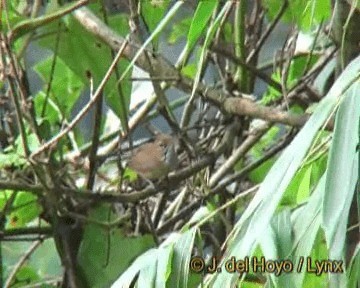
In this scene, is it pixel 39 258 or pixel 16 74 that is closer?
pixel 16 74

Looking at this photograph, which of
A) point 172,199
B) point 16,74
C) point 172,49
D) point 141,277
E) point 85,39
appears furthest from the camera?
point 172,49

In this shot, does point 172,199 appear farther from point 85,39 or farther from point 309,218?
point 309,218

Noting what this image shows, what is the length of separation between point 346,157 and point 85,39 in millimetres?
540

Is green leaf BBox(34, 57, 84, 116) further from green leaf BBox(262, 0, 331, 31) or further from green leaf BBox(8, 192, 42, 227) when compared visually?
green leaf BBox(262, 0, 331, 31)

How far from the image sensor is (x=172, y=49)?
1.51 m

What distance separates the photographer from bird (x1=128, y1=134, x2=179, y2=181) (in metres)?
0.96

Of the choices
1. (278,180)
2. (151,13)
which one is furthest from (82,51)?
(278,180)

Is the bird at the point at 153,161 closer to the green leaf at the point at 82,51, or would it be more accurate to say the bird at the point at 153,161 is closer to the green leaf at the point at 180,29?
the green leaf at the point at 82,51

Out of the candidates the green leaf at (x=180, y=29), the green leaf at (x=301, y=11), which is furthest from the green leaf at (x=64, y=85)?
the green leaf at (x=301, y=11)

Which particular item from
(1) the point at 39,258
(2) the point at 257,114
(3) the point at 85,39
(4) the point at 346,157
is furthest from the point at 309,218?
(1) the point at 39,258

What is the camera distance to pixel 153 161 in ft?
3.15

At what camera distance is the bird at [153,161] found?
96cm

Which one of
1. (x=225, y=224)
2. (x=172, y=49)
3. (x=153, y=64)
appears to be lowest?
(x=225, y=224)

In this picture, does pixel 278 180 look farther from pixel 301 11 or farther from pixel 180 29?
pixel 180 29
